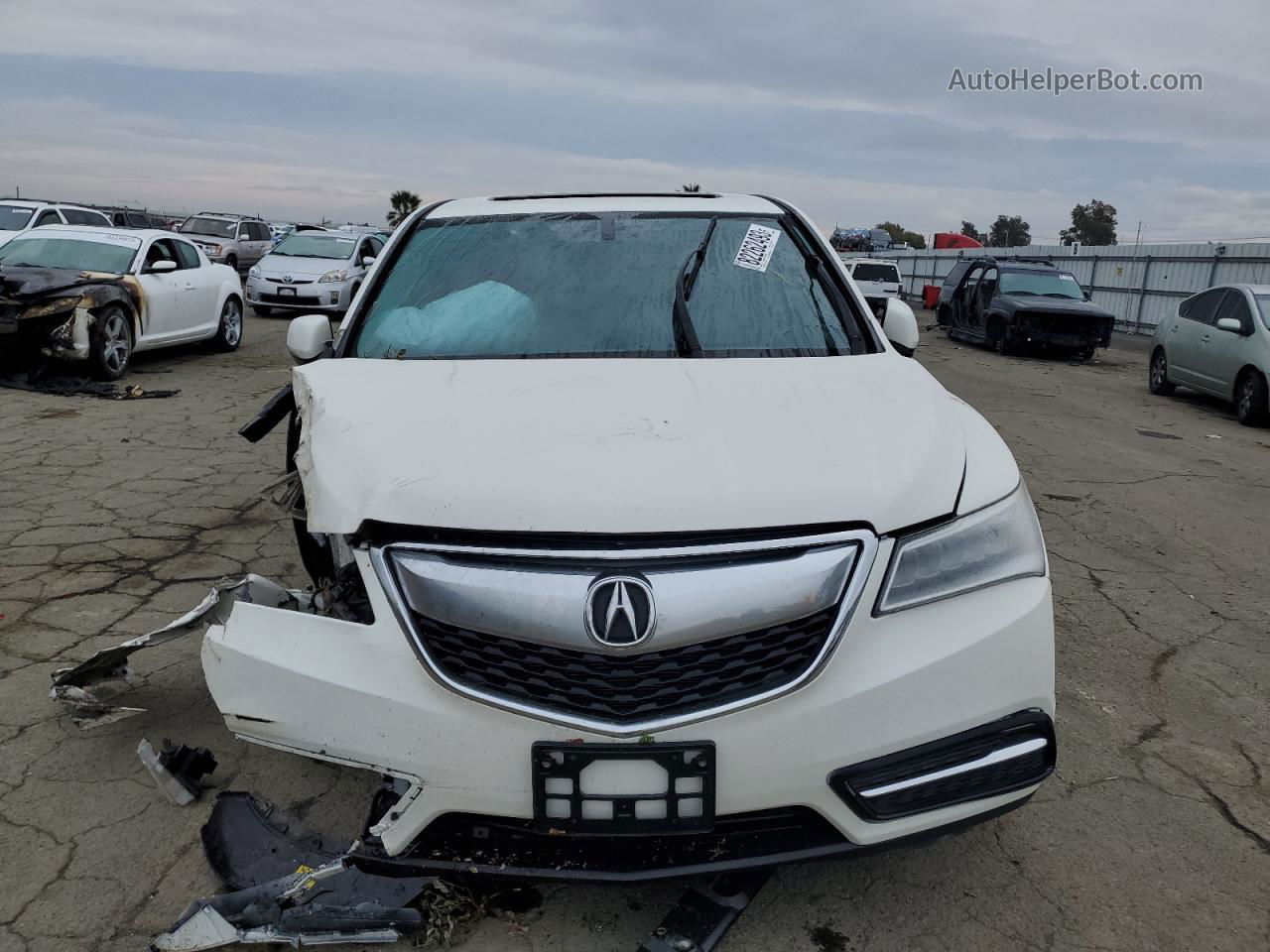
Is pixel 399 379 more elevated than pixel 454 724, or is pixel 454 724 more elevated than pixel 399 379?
pixel 399 379

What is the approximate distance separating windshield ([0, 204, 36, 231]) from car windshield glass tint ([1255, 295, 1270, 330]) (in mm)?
17301

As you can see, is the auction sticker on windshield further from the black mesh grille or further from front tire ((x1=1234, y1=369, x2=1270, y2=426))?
front tire ((x1=1234, y1=369, x2=1270, y2=426))

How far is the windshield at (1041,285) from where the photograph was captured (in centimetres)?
1622

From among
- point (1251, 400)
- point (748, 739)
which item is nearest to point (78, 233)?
point (748, 739)

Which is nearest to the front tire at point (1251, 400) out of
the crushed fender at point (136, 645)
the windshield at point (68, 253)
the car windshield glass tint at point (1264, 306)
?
the car windshield glass tint at point (1264, 306)

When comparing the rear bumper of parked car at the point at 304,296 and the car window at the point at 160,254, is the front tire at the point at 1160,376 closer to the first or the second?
the rear bumper of parked car at the point at 304,296

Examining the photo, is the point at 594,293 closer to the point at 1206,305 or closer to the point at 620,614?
the point at 620,614

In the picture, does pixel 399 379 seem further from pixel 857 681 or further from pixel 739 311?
pixel 857 681

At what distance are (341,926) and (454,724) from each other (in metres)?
0.62

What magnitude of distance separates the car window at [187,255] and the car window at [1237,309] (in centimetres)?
1189

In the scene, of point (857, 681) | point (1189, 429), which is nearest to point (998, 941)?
point (857, 681)

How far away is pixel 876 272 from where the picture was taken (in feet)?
86.4

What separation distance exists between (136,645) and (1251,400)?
35.1 ft

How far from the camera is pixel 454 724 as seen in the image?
188 cm
